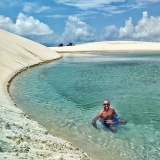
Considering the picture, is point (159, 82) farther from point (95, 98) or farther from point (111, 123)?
point (111, 123)

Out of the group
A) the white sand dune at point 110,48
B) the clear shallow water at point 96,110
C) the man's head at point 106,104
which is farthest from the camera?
the white sand dune at point 110,48

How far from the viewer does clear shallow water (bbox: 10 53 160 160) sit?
10.2 m

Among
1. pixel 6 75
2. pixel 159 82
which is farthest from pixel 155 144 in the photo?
pixel 6 75

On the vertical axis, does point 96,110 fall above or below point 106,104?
below

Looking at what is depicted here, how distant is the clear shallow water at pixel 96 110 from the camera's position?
10250 millimetres

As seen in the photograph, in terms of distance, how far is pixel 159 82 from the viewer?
23906 mm

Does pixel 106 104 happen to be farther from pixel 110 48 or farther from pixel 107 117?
pixel 110 48

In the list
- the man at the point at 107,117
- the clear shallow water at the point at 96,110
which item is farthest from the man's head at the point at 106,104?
the clear shallow water at the point at 96,110

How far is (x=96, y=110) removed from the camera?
15281 mm

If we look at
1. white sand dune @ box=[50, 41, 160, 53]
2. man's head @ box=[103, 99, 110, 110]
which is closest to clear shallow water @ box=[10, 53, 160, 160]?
man's head @ box=[103, 99, 110, 110]

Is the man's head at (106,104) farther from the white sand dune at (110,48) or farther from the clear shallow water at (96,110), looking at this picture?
the white sand dune at (110,48)

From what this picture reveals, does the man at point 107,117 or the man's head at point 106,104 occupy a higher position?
the man's head at point 106,104

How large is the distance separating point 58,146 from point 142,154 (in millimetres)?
3009

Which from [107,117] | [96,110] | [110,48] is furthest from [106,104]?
[110,48]
